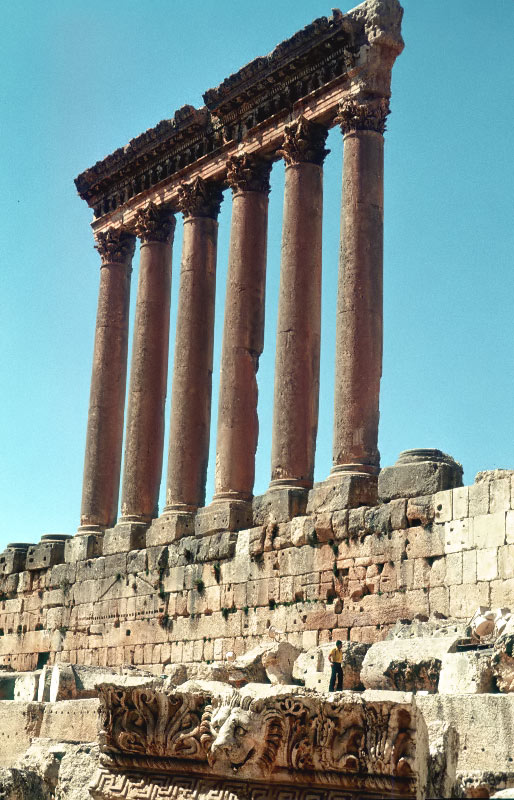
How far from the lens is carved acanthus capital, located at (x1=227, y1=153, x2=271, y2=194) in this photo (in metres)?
25.7

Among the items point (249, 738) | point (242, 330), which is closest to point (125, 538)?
point (242, 330)

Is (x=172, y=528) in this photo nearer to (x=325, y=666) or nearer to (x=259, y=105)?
(x=325, y=666)

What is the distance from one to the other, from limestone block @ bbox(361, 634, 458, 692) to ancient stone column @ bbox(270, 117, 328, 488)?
25.0 ft

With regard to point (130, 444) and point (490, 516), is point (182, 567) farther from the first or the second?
point (490, 516)

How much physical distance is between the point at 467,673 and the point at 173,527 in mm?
13375

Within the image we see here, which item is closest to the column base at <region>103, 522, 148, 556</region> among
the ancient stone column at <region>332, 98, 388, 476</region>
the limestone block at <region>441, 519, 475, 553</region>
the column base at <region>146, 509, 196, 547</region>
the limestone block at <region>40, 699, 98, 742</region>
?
the column base at <region>146, 509, 196, 547</region>

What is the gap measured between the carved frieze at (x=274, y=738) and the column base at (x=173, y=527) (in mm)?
15362

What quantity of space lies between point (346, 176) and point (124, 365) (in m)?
9.68

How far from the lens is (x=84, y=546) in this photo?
1105 inches

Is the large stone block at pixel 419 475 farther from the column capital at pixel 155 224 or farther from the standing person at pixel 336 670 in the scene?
the column capital at pixel 155 224

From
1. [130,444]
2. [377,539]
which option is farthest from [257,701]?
[130,444]

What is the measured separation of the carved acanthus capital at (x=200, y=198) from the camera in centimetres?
2734

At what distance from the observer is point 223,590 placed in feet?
75.9

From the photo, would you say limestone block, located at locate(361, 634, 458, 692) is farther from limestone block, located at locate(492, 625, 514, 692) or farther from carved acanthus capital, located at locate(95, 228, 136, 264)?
carved acanthus capital, located at locate(95, 228, 136, 264)
